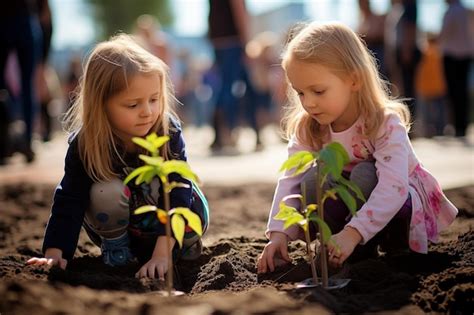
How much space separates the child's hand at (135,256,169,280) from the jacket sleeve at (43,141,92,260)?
14.8 inches

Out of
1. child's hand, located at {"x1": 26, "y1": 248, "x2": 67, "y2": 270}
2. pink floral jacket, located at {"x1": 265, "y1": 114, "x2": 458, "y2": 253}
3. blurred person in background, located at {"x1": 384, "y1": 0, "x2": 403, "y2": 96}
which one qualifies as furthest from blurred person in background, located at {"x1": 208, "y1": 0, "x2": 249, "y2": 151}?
child's hand, located at {"x1": 26, "y1": 248, "x2": 67, "y2": 270}

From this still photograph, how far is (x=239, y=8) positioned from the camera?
8797 millimetres

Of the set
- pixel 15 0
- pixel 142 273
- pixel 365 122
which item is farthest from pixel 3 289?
pixel 15 0

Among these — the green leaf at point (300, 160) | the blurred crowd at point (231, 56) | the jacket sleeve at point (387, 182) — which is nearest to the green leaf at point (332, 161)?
the green leaf at point (300, 160)

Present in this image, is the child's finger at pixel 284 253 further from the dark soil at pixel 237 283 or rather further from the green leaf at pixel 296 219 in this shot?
the green leaf at pixel 296 219

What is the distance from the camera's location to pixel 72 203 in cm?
303

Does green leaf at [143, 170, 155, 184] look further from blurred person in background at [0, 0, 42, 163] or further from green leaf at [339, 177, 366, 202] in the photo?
blurred person in background at [0, 0, 42, 163]

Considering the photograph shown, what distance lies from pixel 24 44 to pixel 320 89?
194 inches

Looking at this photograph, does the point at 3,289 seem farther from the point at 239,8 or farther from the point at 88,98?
the point at 239,8

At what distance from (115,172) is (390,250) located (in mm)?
1242

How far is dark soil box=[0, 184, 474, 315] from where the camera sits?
1896 mm

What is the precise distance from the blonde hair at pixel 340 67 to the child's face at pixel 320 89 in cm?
3

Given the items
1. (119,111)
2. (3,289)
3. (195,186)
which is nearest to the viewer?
(3,289)

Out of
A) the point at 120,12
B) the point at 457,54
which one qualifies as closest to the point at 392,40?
the point at 457,54
